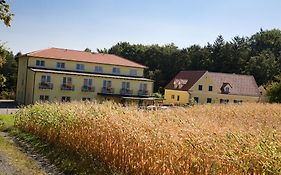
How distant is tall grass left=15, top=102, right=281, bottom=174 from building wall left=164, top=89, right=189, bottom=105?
50.7 meters

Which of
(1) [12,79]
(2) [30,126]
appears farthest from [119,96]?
(2) [30,126]

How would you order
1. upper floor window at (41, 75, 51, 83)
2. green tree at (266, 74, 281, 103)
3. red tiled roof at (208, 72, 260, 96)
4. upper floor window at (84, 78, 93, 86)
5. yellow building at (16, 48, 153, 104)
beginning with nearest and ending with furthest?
green tree at (266, 74, 281, 103) → upper floor window at (41, 75, 51, 83) → yellow building at (16, 48, 153, 104) → upper floor window at (84, 78, 93, 86) → red tiled roof at (208, 72, 260, 96)

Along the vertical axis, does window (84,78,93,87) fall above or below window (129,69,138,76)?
below

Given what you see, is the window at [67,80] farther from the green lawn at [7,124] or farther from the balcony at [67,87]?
the green lawn at [7,124]

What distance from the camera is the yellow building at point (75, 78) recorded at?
189 feet

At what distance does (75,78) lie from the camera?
196 ft

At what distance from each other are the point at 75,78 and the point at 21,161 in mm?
43205

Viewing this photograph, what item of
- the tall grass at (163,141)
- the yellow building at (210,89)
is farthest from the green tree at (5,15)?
the yellow building at (210,89)

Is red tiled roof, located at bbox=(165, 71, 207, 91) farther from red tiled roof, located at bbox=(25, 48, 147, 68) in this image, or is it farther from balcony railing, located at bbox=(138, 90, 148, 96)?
red tiled roof, located at bbox=(25, 48, 147, 68)

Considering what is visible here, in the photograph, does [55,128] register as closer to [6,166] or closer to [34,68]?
[6,166]

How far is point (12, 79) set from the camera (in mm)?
77312

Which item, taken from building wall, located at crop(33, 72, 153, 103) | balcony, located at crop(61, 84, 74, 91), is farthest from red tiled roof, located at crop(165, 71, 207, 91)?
balcony, located at crop(61, 84, 74, 91)

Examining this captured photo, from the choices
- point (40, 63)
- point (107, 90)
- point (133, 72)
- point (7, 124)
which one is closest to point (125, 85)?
point (107, 90)

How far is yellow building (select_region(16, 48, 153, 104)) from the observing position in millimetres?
57656
